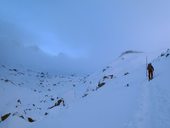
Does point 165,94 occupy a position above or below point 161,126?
above

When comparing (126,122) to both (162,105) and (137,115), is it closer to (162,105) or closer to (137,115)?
(137,115)

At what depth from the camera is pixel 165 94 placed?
14609 mm

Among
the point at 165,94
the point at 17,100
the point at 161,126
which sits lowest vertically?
the point at 161,126

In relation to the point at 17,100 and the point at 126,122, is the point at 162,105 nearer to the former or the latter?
the point at 126,122

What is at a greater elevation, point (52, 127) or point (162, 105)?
point (162, 105)

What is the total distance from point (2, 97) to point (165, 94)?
199 ft

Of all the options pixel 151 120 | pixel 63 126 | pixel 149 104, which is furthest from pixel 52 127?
pixel 151 120

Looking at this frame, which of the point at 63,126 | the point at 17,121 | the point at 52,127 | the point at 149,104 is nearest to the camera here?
the point at 149,104

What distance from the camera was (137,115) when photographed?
11.4 m

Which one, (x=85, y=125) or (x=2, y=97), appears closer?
(x=85, y=125)

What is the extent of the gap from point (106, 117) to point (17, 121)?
21.0m

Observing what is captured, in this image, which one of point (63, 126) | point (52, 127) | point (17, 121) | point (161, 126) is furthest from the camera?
point (17, 121)

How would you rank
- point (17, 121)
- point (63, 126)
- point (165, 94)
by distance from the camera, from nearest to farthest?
point (165, 94)
point (63, 126)
point (17, 121)

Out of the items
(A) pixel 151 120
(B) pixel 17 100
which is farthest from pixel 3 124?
(B) pixel 17 100
